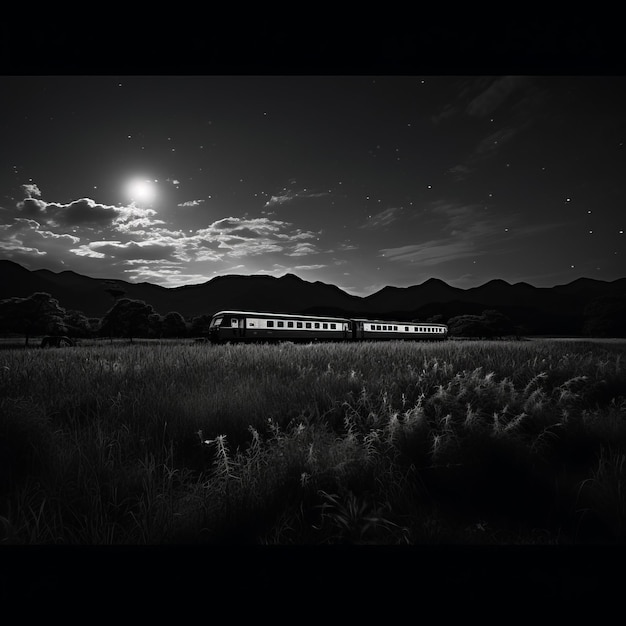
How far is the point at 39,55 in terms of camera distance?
6.70ft

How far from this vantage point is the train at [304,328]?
40.5ft

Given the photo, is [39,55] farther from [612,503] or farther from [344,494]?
[612,503]

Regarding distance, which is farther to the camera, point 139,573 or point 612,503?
point 612,503

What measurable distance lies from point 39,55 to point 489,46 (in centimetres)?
296

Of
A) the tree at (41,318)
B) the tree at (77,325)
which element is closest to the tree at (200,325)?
the tree at (77,325)

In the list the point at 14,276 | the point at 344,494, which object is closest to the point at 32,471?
the point at 344,494

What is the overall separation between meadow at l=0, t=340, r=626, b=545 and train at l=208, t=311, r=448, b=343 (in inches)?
332

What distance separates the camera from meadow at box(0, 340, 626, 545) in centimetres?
138

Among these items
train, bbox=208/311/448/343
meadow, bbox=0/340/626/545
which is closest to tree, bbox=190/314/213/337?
train, bbox=208/311/448/343

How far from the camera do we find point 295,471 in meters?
1.60

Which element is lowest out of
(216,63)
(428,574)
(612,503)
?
(428,574)

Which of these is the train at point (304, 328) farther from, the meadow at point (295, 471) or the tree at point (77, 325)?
the meadow at point (295, 471)

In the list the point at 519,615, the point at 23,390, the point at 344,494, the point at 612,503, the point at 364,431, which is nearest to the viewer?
the point at 519,615

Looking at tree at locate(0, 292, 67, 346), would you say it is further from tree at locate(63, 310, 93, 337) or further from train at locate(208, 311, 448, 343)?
train at locate(208, 311, 448, 343)
